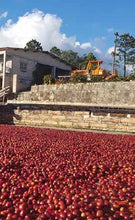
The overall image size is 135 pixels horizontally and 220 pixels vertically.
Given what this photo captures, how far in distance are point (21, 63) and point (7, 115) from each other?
10.7m

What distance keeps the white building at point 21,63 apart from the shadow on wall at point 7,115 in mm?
5839

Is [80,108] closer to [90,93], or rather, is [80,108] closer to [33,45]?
[90,93]

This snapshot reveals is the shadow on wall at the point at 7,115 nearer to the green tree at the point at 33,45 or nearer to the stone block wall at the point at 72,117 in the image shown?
the stone block wall at the point at 72,117

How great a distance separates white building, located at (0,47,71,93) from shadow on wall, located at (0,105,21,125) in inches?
230

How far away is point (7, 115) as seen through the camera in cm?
1725

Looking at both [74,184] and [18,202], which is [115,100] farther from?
[18,202]

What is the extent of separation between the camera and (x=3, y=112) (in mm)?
17516

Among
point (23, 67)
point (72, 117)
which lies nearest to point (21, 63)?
point (23, 67)

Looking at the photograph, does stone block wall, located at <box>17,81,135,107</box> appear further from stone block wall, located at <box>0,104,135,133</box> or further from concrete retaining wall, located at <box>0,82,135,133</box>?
stone block wall, located at <box>0,104,135,133</box>

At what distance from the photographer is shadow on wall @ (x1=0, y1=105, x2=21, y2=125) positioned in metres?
17.0

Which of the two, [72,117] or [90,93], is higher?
[90,93]

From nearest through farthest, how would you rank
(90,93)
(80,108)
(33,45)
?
(80,108), (90,93), (33,45)

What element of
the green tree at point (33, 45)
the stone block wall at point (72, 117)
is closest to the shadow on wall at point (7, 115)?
the stone block wall at point (72, 117)

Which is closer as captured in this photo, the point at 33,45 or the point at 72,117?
the point at 72,117
